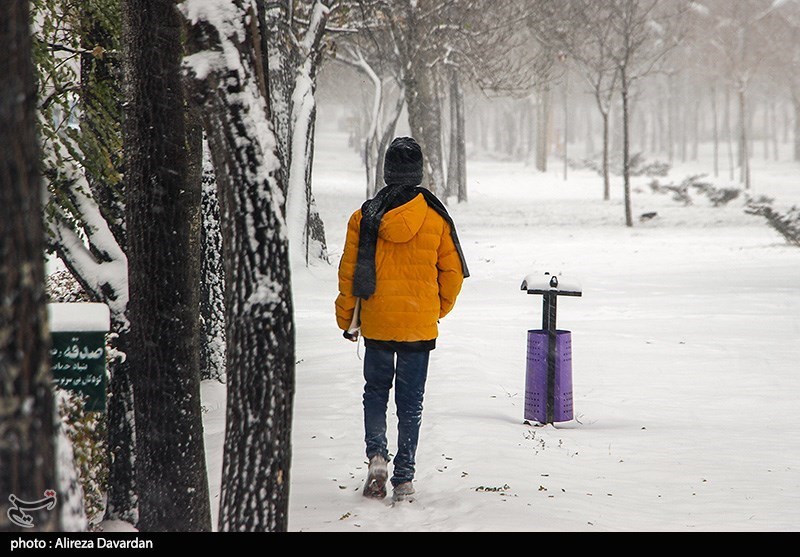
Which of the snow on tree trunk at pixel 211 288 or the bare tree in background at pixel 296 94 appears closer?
the snow on tree trunk at pixel 211 288

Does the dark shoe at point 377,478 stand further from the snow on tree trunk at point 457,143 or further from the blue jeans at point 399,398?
the snow on tree trunk at point 457,143

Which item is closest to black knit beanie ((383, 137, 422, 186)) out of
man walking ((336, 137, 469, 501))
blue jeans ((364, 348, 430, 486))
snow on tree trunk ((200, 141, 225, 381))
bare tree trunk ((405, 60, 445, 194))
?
man walking ((336, 137, 469, 501))

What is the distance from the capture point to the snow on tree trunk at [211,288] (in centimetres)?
862

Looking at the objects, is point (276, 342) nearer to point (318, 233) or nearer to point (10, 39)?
point (10, 39)

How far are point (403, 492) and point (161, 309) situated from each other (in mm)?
1587

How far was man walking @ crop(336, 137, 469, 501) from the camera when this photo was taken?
5.02 meters

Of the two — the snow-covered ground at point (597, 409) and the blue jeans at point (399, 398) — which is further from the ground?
the blue jeans at point (399, 398)

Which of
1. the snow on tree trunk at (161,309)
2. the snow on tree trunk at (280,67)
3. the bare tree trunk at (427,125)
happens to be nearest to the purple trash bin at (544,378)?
the snow on tree trunk at (161,309)

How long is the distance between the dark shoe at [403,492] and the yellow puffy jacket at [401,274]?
0.79 meters

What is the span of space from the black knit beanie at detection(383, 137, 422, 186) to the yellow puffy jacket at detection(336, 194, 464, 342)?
12cm

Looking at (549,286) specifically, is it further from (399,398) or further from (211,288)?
(211,288)

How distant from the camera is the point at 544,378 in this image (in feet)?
23.9

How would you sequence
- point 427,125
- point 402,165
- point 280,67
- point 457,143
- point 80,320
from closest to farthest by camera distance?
1. point 80,320
2. point 402,165
3. point 280,67
4. point 427,125
5. point 457,143

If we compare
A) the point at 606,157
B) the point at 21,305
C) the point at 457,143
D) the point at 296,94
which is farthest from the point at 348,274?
the point at 606,157
